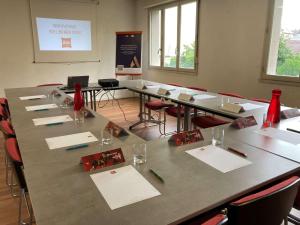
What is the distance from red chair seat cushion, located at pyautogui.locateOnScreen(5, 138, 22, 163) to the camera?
1.54 m

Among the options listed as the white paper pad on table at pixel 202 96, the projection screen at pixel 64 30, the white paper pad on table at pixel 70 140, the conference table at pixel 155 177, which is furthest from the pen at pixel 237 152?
the projection screen at pixel 64 30

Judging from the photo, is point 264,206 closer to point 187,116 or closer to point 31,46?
point 187,116

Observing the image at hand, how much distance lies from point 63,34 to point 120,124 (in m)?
2.94

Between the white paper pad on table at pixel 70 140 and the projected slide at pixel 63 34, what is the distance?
4.92 m

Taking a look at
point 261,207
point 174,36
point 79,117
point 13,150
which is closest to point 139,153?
point 261,207

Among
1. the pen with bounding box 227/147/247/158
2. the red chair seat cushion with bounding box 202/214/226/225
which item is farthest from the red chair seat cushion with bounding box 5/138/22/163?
the pen with bounding box 227/147/247/158

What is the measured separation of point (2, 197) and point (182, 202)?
2174 mm

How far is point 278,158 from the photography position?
4.76 feet

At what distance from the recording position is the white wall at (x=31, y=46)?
561 cm

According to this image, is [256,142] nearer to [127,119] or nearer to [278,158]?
[278,158]

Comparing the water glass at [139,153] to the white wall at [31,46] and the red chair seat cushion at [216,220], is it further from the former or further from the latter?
the white wall at [31,46]

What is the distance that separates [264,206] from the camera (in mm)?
979

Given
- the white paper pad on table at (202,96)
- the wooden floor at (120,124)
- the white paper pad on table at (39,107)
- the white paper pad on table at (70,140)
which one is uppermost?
→ the white paper pad on table at (202,96)

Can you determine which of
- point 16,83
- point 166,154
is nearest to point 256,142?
point 166,154
